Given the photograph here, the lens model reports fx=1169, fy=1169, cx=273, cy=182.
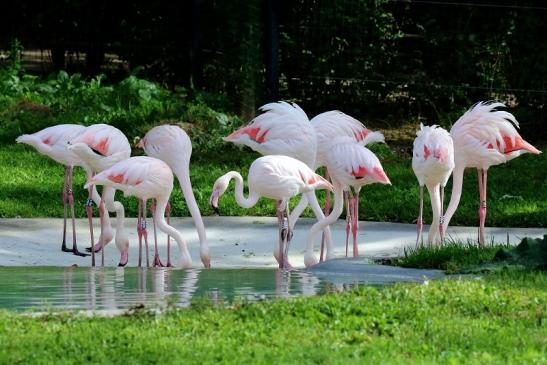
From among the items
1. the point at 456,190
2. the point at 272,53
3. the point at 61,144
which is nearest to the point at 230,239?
the point at 61,144

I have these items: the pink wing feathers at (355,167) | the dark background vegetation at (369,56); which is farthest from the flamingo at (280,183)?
the dark background vegetation at (369,56)

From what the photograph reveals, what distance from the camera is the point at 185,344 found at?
4.91 m

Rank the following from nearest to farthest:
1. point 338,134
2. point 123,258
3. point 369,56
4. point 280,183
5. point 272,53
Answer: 1. point 280,183
2. point 123,258
3. point 338,134
4. point 272,53
5. point 369,56

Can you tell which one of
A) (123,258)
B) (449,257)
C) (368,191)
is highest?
(368,191)

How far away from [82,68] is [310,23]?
354 cm

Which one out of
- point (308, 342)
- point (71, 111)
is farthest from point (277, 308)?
point (71, 111)

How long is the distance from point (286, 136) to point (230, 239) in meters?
1.03

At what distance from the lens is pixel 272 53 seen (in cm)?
1338

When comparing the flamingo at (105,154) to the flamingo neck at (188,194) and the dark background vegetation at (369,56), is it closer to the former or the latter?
the flamingo neck at (188,194)

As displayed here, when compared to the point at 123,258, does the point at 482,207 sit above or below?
above

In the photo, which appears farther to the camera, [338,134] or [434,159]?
[338,134]

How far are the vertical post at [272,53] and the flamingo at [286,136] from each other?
174 inches

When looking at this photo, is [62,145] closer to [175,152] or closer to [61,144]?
[61,144]

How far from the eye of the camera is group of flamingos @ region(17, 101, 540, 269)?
26.6ft
